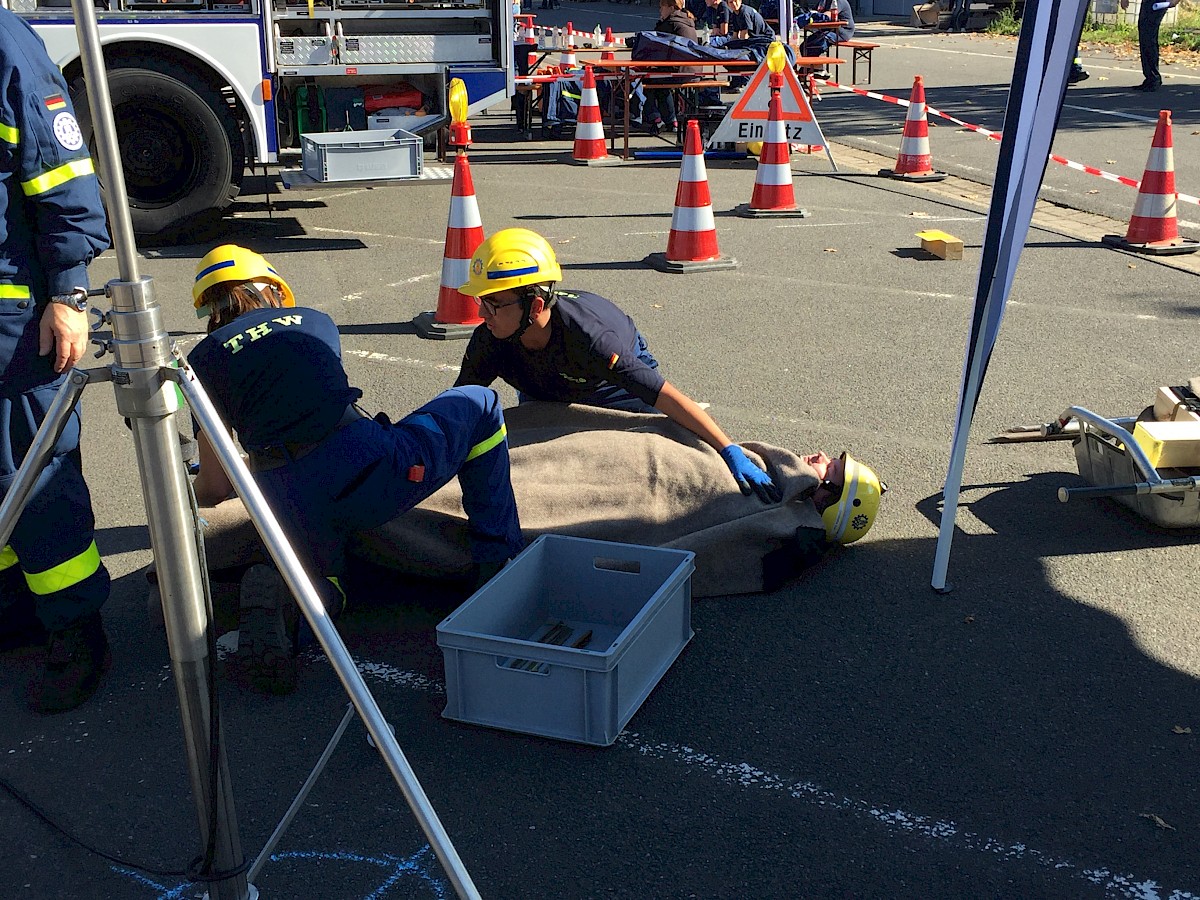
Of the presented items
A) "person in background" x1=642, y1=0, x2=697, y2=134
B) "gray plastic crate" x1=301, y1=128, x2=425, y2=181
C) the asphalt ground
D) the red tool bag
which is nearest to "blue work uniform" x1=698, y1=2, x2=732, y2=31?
"person in background" x1=642, y1=0, x2=697, y2=134

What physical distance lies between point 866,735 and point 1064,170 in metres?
9.87

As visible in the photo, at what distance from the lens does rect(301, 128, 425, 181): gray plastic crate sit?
907 cm

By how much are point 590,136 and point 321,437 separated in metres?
10.2

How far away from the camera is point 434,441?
152 inches

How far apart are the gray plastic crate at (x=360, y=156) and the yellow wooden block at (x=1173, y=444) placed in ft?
20.3

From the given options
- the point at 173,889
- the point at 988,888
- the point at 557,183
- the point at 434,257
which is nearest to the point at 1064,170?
the point at 557,183

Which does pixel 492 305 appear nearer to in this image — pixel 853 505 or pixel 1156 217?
pixel 853 505

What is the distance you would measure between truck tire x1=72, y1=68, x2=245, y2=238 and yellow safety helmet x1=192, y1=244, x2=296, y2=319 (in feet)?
18.1

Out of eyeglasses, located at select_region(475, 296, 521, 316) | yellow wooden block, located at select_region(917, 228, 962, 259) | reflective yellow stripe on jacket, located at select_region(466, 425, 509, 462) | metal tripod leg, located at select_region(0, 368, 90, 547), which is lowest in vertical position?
yellow wooden block, located at select_region(917, 228, 962, 259)

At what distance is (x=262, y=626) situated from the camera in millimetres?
3543

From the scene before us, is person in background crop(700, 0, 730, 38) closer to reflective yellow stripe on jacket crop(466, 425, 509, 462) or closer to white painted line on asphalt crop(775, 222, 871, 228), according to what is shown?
white painted line on asphalt crop(775, 222, 871, 228)

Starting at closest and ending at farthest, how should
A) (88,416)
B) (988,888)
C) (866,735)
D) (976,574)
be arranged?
(988,888) < (866,735) < (976,574) < (88,416)

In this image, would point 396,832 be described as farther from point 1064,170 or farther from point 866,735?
point 1064,170

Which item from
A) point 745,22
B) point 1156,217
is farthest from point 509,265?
point 745,22
